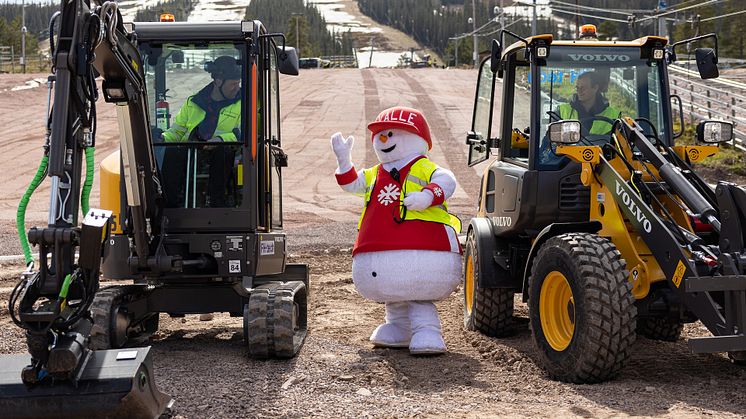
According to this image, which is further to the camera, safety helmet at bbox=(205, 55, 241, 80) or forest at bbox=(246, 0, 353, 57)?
forest at bbox=(246, 0, 353, 57)

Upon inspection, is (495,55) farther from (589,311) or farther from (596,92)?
(589,311)

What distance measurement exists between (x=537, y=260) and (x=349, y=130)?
887 inches

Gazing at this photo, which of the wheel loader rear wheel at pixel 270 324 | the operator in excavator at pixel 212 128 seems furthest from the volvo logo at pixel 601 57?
the wheel loader rear wheel at pixel 270 324

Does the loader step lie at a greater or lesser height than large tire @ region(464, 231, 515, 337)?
greater

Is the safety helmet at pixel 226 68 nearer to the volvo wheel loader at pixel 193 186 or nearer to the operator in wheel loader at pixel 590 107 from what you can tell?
the volvo wheel loader at pixel 193 186

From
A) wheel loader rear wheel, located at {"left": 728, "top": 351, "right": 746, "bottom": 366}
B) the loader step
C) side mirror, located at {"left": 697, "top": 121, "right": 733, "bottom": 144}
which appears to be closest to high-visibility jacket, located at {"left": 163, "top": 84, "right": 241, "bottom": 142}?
side mirror, located at {"left": 697, "top": 121, "right": 733, "bottom": 144}

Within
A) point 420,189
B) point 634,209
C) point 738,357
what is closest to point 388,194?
point 420,189

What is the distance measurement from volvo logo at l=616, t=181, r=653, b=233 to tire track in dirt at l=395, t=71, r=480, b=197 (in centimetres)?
1348

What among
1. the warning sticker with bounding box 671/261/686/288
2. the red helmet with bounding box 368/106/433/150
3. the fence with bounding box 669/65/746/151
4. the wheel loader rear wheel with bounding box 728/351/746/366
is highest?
the red helmet with bounding box 368/106/433/150

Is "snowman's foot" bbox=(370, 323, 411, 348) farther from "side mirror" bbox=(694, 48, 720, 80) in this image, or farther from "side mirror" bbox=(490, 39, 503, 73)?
"side mirror" bbox=(694, 48, 720, 80)

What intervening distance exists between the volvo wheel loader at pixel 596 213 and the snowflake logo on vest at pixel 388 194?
0.86 meters

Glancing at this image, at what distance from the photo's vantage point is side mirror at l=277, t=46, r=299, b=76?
748 cm

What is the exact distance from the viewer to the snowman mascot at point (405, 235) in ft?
24.4

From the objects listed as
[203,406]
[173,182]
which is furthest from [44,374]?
[173,182]
